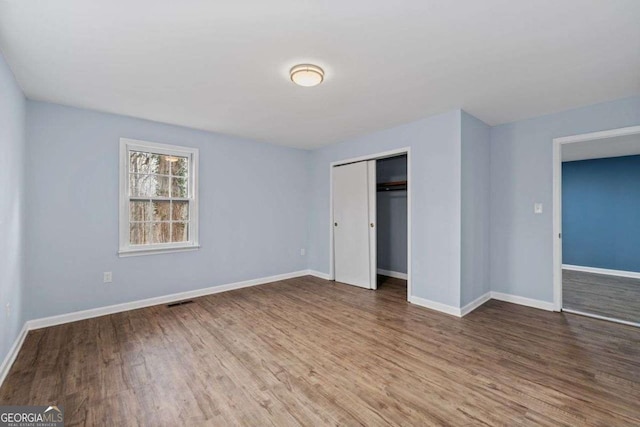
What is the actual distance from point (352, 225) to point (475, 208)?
1910 mm

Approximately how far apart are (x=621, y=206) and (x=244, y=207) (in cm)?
708

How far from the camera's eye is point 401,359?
8.00 feet

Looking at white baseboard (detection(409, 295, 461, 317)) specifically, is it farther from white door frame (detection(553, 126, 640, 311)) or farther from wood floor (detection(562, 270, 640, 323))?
wood floor (detection(562, 270, 640, 323))

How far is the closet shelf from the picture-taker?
5.02 m

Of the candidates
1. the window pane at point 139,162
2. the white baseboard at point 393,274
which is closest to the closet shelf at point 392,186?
the white baseboard at point 393,274

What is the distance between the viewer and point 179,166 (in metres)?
4.19

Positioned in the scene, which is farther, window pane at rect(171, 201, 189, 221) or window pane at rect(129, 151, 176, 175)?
window pane at rect(171, 201, 189, 221)

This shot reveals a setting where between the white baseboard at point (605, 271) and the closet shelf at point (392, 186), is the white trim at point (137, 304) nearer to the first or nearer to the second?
the closet shelf at point (392, 186)

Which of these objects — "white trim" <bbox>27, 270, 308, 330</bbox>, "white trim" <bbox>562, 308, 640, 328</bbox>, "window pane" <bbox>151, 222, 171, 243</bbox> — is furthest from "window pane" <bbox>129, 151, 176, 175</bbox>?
"white trim" <bbox>562, 308, 640, 328</bbox>

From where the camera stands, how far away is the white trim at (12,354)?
216 centimetres

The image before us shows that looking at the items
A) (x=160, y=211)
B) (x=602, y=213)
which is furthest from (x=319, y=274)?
(x=602, y=213)

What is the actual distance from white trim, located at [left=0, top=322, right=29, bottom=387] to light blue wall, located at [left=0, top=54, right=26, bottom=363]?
0.18 ft

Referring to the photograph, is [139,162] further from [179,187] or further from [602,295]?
[602,295]

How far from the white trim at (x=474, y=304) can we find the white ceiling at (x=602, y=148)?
268cm
